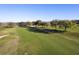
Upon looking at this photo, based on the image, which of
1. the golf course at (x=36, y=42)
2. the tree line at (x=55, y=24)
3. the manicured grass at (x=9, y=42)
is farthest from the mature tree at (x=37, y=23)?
the manicured grass at (x=9, y=42)

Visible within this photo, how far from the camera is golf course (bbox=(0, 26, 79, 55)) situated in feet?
23.2

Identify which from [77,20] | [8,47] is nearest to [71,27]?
[77,20]

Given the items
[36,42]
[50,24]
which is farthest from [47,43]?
[50,24]

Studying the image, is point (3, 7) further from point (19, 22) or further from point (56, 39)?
point (56, 39)

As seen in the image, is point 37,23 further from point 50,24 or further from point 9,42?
point 9,42

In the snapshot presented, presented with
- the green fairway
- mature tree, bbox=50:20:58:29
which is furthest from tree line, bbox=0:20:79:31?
the green fairway

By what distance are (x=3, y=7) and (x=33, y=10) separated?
591 mm

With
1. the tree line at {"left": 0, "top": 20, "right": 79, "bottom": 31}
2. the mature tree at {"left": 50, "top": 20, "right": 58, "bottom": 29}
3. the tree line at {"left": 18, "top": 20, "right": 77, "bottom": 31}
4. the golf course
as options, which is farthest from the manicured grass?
the mature tree at {"left": 50, "top": 20, "right": 58, "bottom": 29}

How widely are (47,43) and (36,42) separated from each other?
0.22 meters

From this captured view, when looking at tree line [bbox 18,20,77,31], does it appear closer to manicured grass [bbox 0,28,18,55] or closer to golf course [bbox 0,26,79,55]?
golf course [bbox 0,26,79,55]

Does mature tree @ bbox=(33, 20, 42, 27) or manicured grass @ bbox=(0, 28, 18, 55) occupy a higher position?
mature tree @ bbox=(33, 20, 42, 27)

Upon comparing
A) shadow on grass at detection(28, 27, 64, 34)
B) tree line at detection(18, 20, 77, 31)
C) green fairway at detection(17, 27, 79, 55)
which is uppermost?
tree line at detection(18, 20, 77, 31)

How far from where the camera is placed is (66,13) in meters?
7.16

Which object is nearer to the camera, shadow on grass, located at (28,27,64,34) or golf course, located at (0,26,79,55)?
golf course, located at (0,26,79,55)
